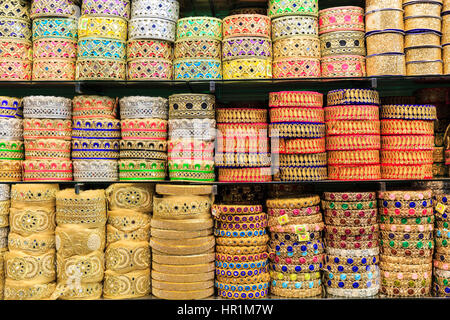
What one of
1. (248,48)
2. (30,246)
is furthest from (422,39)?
(30,246)

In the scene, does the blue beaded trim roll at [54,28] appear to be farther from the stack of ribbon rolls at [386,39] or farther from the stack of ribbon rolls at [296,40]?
the stack of ribbon rolls at [386,39]

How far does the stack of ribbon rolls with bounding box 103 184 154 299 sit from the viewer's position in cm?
215

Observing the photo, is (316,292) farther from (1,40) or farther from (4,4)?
(4,4)

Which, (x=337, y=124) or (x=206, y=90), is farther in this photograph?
(x=206, y=90)

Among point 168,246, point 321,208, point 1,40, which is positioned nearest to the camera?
point 168,246

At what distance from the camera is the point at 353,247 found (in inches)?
84.7

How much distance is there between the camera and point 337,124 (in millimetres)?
2182

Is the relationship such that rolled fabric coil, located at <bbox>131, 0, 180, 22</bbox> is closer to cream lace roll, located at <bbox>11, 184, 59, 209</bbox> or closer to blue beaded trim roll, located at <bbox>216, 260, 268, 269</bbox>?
cream lace roll, located at <bbox>11, 184, 59, 209</bbox>

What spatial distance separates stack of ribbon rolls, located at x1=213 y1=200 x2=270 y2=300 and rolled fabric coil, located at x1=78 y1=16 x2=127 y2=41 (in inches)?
50.4

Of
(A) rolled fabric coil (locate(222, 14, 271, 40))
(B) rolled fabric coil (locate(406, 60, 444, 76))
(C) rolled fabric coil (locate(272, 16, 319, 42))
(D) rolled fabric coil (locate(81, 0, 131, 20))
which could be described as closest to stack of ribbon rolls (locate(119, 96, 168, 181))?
(D) rolled fabric coil (locate(81, 0, 131, 20))

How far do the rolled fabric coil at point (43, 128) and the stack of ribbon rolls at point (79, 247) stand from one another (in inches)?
15.6
